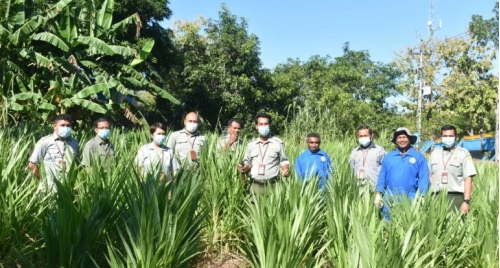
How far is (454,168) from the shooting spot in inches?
178

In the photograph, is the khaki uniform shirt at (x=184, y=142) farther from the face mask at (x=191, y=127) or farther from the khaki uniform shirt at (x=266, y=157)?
the khaki uniform shirt at (x=266, y=157)

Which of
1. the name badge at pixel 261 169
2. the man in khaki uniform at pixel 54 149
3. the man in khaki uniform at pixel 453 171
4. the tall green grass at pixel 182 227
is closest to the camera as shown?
the tall green grass at pixel 182 227

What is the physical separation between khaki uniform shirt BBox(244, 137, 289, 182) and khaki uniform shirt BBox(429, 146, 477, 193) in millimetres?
1391

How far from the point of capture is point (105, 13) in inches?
422

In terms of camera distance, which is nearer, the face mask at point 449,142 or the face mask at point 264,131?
the face mask at point 449,142

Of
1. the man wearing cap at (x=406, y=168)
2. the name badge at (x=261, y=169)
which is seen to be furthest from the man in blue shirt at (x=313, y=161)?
the man wearing cap at (x=406, y=168)

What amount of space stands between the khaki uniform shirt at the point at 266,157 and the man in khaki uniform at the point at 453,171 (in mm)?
1397

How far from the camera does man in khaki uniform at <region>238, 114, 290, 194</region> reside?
4.72m

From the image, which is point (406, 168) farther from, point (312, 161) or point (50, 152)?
point (50, 152)

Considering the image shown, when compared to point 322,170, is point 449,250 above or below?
below

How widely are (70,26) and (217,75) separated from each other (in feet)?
23.6

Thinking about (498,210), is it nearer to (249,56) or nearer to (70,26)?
(70,26)

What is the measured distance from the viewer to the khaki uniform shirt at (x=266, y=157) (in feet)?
15.5

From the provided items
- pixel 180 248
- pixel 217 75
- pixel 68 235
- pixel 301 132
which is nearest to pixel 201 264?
pixel 180 248
